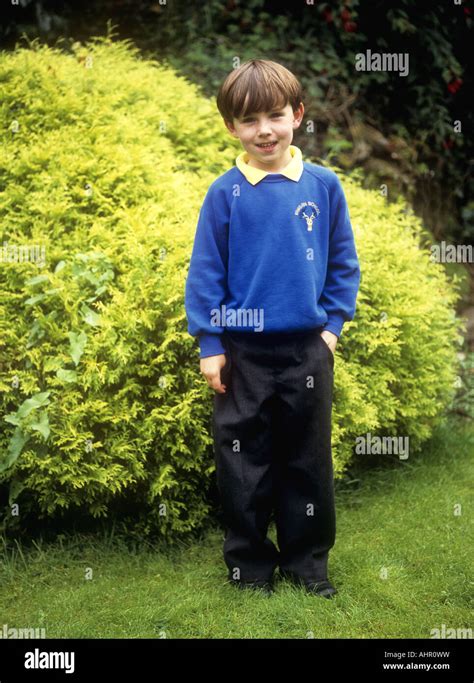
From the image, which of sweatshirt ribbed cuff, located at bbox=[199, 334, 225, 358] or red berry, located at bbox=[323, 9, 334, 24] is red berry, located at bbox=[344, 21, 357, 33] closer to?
red berry, located at bbox=[323, 9, 334, 24]

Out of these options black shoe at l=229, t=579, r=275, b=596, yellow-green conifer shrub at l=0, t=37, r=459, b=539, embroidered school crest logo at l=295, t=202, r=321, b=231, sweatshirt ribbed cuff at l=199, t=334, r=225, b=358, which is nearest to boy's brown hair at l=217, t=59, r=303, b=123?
embroidered school crest logo at l=295, t=202, r=321, b=231

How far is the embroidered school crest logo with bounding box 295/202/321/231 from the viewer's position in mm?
2979

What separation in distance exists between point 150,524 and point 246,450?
86 cm

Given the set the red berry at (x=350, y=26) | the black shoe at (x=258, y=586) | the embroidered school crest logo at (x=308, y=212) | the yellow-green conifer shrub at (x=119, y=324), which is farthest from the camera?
the red berry at (x=350, y=26)

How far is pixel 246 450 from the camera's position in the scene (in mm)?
3127

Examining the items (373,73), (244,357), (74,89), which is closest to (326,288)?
(244,357)

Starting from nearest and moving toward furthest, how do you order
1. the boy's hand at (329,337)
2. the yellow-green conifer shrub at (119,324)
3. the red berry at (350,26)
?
the boy's hand at (329,337) < the yellow-green conifer shrub at (119,324) < the red berry at (350,26)

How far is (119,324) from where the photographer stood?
11.6 ft

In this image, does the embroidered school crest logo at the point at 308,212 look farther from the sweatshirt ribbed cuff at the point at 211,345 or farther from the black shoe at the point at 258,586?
the black shoe at the point at 258,586

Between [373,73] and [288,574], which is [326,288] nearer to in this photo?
[288,574]

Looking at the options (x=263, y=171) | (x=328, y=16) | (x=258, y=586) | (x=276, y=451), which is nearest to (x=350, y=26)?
(x=328, y=16)

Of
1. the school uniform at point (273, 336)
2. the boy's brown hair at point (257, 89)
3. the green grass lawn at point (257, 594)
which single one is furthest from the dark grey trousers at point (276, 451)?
the boy's brown hair at point (257, 89)

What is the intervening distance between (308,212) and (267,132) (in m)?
0.32

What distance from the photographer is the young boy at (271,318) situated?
2.95m
